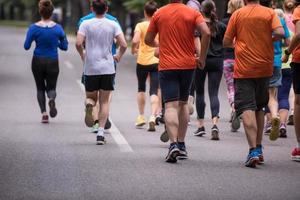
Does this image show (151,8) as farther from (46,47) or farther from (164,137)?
(164,137)

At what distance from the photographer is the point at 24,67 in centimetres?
3123

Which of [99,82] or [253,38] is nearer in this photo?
[253,38]

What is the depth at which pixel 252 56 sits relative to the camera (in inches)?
405

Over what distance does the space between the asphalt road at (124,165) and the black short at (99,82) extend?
72 centimetres

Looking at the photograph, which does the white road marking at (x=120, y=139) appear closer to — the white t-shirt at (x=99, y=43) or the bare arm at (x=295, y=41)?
the white t-shirt at (x=99, y=43)

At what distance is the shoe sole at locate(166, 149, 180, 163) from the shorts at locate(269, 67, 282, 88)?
133 inches

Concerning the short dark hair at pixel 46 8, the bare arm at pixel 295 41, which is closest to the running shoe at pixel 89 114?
the short dark hair at pixel 46 8

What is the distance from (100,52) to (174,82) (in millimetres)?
1641

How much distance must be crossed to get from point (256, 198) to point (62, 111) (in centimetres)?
901

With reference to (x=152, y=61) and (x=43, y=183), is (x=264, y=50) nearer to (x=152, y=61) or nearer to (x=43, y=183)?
(x=43, y=183)

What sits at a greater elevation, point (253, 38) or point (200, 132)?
point (253, 38)

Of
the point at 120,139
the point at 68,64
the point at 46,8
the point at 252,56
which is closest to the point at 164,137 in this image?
the point at 120,139

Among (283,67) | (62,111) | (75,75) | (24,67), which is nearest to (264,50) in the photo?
(283,67)

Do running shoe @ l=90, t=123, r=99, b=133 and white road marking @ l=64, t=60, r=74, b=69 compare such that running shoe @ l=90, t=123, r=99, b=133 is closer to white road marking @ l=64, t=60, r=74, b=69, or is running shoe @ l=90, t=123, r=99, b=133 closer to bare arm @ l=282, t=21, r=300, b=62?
bare arm @ l=282, t=21, r=300, b=62
